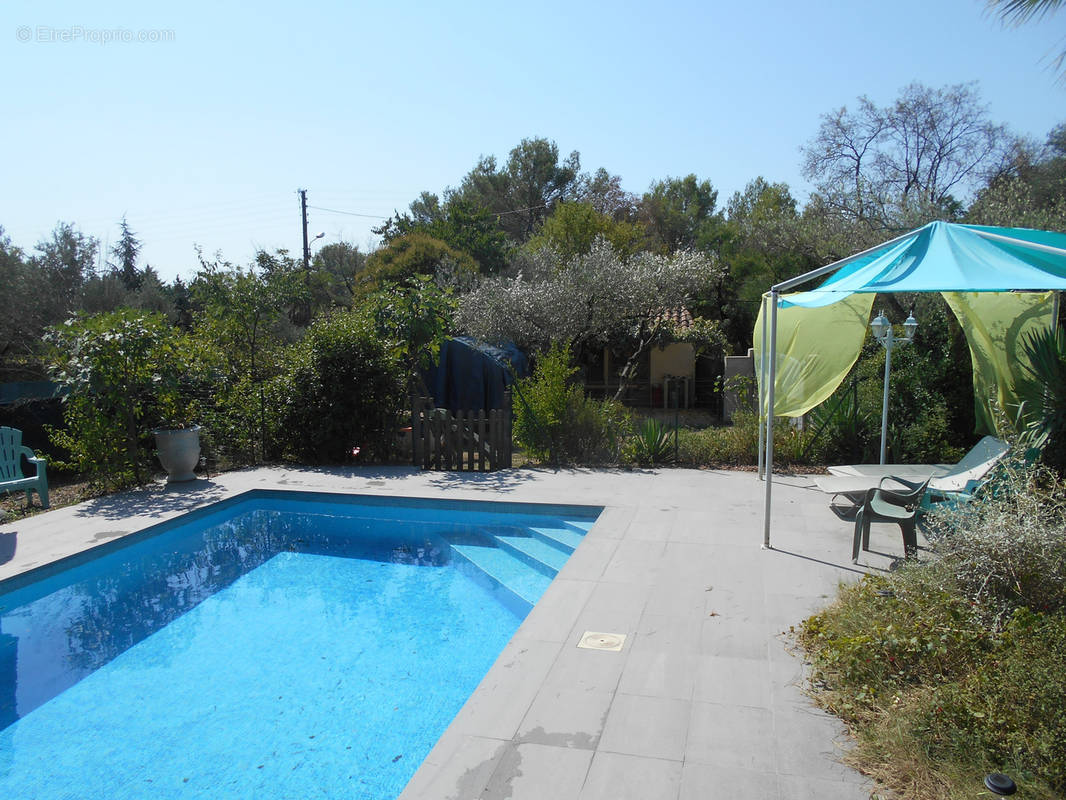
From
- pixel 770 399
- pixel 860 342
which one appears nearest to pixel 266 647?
pixel 770 399

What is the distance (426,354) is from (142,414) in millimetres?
3989

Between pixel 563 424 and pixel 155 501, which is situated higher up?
pixel 563 424

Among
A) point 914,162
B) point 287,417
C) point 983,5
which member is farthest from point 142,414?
point 914,162

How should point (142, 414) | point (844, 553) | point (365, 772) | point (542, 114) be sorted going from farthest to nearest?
point (542, 114)
point (142, 414)
point (844, 553)
point (365, 772)

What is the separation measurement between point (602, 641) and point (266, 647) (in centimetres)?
275

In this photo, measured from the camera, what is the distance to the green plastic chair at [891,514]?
5145 mm

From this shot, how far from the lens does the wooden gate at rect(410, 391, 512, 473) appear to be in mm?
9570

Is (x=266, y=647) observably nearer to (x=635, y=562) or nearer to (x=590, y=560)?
(x=590, y=560)

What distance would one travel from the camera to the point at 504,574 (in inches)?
255

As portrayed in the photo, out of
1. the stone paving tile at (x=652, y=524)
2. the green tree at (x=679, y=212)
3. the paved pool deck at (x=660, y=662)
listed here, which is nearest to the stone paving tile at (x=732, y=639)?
the paved pool deck at (x=660, y=662)

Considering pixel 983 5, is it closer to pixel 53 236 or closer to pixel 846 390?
pixel 846 390

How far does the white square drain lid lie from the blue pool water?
945 millimetres

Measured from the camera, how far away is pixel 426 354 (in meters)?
Result: 10.3

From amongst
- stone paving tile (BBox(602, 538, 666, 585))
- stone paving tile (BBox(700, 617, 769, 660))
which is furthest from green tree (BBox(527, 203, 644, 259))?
stone paving tile (BBox(700, 617, 769, 660))
